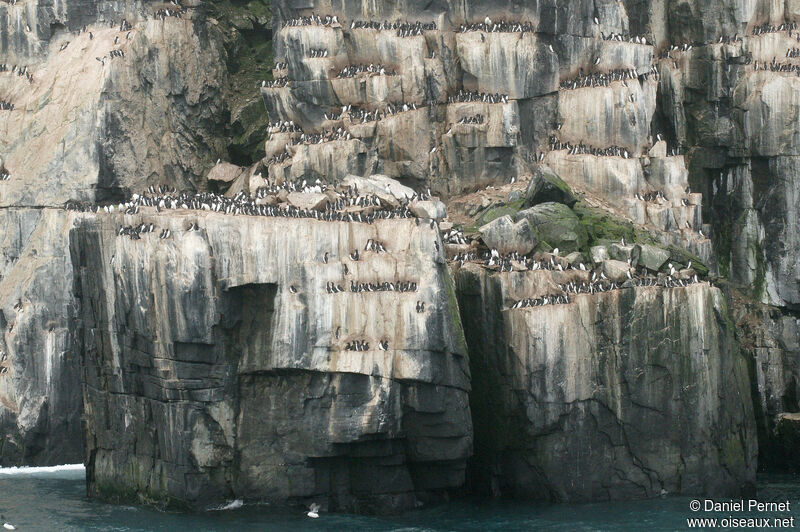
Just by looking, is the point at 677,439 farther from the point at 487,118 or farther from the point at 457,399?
the point at 487,118

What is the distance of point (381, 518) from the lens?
59219 mm

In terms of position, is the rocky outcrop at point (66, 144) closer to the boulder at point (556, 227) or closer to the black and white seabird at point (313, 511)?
the black and white seabird at point (313, 511)

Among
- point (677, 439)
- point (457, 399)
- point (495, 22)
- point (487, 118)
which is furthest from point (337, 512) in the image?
point (495, 22)

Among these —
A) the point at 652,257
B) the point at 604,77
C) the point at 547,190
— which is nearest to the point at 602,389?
the point at 652,257

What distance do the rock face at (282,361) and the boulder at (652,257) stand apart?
9.14m

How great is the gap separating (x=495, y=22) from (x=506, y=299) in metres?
18.2

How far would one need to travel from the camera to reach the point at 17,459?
6912 centimetres

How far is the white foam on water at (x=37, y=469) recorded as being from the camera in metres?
68.0

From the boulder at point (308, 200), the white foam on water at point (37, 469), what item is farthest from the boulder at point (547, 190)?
the white foam on water at point (37, 469)

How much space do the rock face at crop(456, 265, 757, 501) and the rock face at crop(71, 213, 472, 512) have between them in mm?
2601

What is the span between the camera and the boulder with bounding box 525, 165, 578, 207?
65.9 m

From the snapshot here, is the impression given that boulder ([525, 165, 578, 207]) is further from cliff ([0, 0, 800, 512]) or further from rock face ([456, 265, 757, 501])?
rock face ([456, 265, 757, 501])

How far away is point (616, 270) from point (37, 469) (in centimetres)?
2860

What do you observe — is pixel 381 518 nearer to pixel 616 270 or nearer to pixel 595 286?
pixel 595 286
